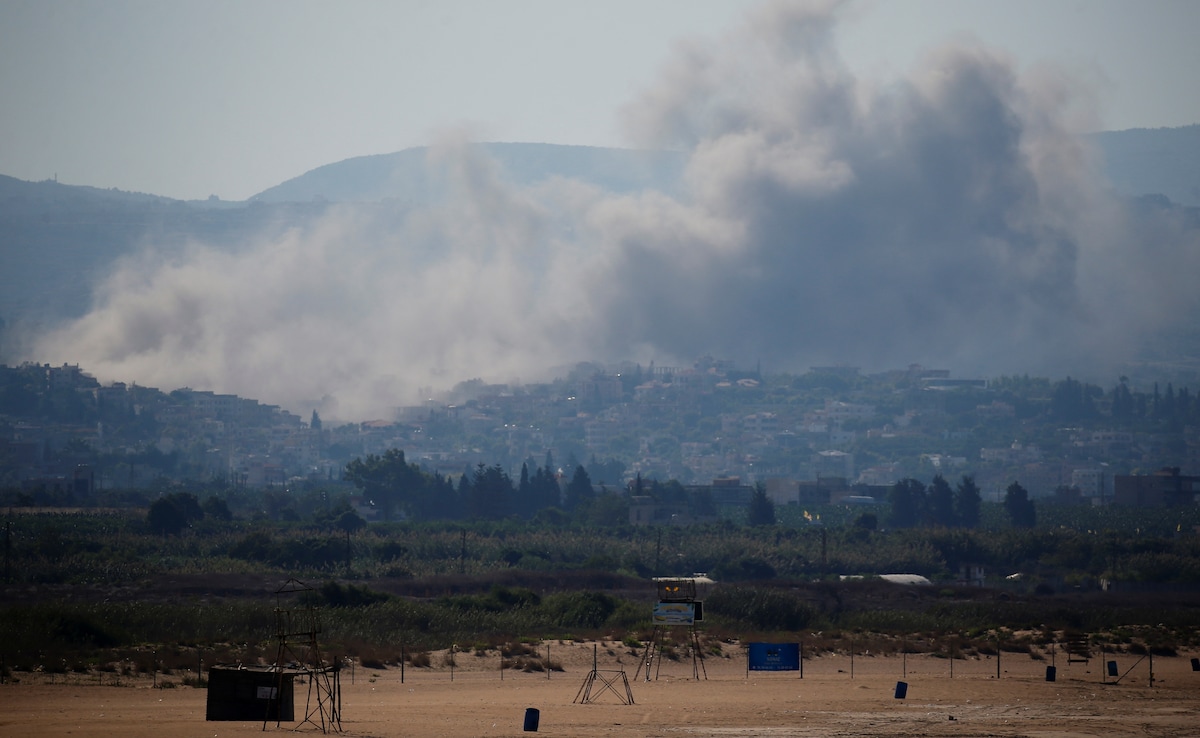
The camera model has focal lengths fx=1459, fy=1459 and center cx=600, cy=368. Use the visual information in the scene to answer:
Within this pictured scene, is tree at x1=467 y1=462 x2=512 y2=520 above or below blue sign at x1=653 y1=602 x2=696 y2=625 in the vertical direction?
above

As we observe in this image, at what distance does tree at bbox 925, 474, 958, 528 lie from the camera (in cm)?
14264

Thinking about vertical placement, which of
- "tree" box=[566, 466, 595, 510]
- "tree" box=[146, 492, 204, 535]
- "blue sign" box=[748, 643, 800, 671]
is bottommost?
"blue sign" box=[748, 643, 800, 671]

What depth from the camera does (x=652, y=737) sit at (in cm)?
3073

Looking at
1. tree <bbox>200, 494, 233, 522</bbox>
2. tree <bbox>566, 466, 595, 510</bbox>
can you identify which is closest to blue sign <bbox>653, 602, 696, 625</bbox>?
tree <bbox>200, 494, 233, 522</bbox>

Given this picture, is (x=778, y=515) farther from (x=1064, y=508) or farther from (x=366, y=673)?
(x=366, y=673)

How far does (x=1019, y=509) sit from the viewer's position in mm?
140250

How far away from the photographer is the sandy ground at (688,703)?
31.6m

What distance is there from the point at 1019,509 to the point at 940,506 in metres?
8.20

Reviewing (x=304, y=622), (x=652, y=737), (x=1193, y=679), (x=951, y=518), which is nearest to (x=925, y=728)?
(x=652, y=737)

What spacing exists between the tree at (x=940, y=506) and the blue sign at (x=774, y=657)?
98092 mm

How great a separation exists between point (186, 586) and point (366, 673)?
3115 centimetres

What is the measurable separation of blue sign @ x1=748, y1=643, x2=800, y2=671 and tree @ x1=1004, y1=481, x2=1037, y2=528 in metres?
96.3

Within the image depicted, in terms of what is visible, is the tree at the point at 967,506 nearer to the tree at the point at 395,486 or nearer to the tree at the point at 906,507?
the tree at the point at 906,507

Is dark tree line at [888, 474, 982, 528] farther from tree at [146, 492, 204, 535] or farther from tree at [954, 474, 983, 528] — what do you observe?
tree at [146, 492, 204, 535]
